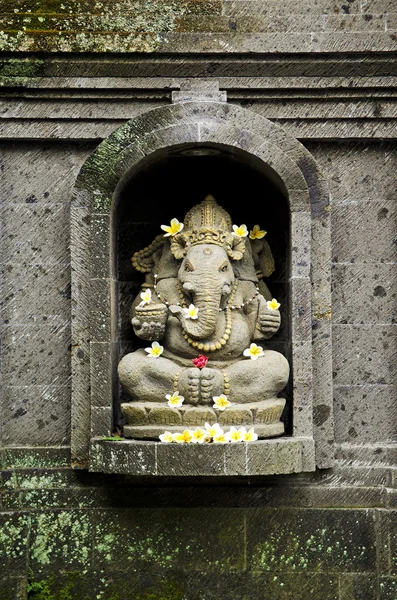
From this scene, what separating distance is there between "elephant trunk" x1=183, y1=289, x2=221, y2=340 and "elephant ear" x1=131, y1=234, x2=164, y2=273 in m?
0.72

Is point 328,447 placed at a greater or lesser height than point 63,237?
lesser

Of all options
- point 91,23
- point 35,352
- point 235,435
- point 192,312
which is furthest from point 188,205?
point 235,435

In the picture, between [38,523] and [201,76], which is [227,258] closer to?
[201,76]

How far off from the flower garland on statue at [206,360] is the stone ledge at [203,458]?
12 cm

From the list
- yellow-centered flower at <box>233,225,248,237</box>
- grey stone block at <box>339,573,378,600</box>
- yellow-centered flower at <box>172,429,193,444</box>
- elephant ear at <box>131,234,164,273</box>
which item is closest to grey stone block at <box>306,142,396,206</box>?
yellow-centered flower at <box>233,225,248,237</box>

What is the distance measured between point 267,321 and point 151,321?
3.08 feet

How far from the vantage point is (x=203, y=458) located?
695cm

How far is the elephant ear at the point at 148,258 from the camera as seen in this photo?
314 inches

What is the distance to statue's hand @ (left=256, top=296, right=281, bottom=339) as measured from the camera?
7.63 m

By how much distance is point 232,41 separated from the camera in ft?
25.7

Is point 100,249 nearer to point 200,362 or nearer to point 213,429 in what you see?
point 200,362

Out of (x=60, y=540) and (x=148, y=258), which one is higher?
(x=148, y=258)

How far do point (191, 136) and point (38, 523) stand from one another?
333 cm

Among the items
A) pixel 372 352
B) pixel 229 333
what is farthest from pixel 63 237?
pixel 372 352
